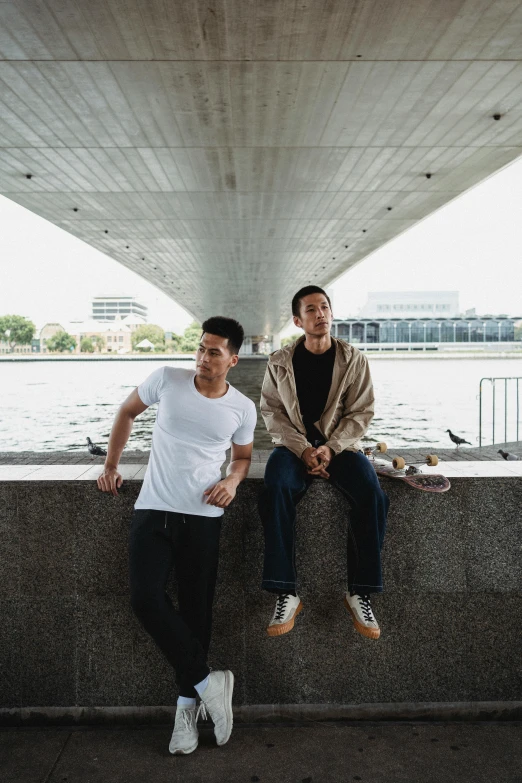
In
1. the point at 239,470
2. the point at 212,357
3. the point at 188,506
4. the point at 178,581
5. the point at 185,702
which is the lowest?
the point at 185,702

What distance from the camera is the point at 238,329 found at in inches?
123

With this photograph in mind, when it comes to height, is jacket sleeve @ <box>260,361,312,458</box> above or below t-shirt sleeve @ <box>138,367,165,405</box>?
below

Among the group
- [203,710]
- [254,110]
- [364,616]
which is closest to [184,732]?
[203,710]

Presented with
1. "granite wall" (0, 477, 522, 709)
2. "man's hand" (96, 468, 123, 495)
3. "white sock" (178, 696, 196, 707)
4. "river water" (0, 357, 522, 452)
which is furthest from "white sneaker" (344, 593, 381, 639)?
"river water" (0, 357, 522, 452)

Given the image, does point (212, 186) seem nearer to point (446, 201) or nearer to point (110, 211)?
point (110, 211)

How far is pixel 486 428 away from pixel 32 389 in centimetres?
2450

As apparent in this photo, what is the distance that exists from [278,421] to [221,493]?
1.93 ft

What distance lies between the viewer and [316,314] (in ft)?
11.1

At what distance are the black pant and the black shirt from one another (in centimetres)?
74

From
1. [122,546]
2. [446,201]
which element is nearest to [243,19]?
[122,546]

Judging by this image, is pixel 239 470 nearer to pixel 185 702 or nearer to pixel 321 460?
pixel 321 460

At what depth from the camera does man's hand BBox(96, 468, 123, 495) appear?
2.98 meters

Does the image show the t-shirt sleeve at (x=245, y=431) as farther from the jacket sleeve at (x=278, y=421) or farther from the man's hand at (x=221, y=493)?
the man's hand at (x=221, y=493)

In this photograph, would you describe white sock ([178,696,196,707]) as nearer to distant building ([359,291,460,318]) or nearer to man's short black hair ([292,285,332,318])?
man's short black hair ([292,285,332,318])
